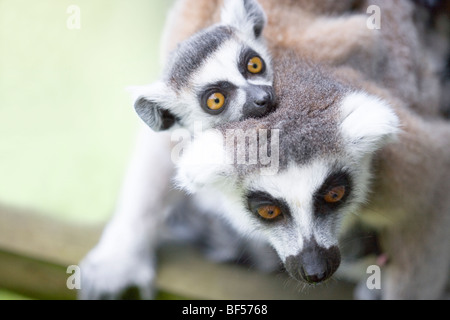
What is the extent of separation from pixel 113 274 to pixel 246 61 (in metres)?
1.15

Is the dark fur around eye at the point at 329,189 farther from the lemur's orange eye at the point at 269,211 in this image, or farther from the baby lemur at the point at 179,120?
the baby lemur at the point at 179,120

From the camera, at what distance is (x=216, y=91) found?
6.80 feet

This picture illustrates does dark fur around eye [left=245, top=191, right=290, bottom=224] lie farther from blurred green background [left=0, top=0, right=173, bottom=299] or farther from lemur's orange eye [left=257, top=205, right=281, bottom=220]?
blurred green background [left=0, top=0, right=173, bottom=299]

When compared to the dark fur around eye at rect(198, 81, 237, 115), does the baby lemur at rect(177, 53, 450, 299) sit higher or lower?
lower

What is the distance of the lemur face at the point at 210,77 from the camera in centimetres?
205

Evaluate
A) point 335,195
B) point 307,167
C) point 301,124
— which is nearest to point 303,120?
point 301,124

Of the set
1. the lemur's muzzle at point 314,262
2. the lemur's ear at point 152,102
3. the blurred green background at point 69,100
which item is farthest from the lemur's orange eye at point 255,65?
the blurred green background at point 69,100

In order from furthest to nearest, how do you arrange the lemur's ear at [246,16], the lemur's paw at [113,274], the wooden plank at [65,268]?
the lemur's paw at [113,274] < the wooden plank at [65,268] < the lemur's ear at [246,16]

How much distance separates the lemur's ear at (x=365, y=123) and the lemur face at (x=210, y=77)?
0.90 feet

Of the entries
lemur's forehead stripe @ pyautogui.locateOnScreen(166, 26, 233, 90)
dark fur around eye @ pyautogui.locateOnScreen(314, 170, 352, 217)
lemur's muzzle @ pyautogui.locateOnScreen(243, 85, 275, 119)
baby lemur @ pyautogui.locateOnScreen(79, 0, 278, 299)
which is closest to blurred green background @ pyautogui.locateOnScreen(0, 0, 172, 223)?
baby lemur @ pyautogui.locateOnScreen(79, 0, 278, 299)

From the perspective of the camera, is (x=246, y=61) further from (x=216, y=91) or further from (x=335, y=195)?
(x=335, y=195)

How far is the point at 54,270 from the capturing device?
257 cm

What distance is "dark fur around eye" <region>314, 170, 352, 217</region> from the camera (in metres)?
1.88
